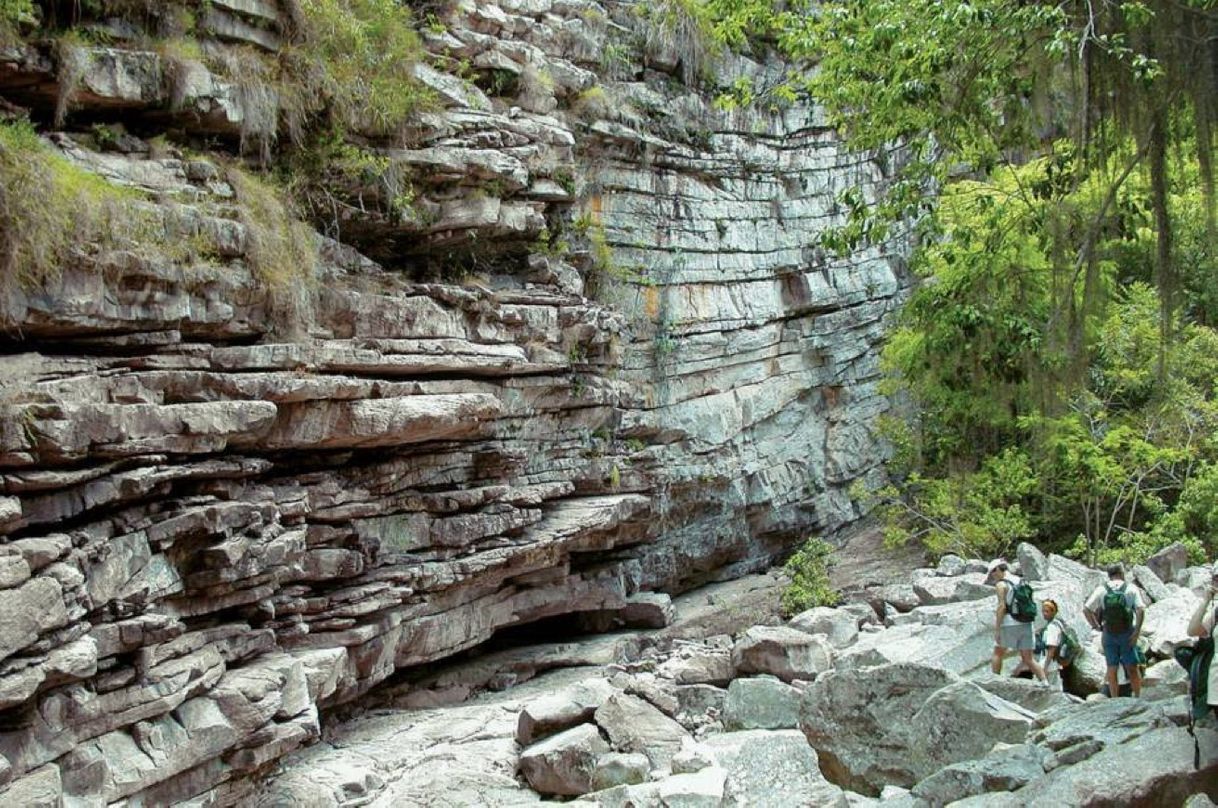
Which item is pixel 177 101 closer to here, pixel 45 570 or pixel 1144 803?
pixel 45 570

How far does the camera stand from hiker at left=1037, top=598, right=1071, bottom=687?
956cm

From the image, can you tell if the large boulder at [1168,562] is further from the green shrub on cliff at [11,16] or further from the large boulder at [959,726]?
the green shrub on cliff at [11,16]

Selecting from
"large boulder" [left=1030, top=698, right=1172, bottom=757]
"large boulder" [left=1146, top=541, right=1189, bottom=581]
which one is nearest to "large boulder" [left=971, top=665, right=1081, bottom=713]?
"large boulder" [left=1030, top=698, right=1172, bottom=757]

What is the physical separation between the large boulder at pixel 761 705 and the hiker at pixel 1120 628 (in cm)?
297

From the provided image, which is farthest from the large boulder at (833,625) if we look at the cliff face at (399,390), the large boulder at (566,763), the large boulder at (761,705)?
the large boulder at (566,763)

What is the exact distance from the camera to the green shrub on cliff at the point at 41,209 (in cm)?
909

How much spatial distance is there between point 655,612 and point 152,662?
9944mm

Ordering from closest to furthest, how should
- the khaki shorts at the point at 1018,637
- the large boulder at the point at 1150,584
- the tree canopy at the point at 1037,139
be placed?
Answer: the tree canopy at the point at 1037,139, the khaki shorts at the point at 1018,637, the large boulder at the point at 1150,584

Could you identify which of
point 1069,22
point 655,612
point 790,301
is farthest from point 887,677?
point 790,301

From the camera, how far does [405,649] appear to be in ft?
44.7

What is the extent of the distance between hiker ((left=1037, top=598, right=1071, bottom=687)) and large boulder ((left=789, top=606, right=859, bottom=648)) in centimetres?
360

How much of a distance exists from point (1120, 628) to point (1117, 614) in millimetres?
134

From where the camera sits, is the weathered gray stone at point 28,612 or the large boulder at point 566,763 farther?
the large boulder at point 566,763

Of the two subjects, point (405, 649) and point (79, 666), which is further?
point (405, 649)
